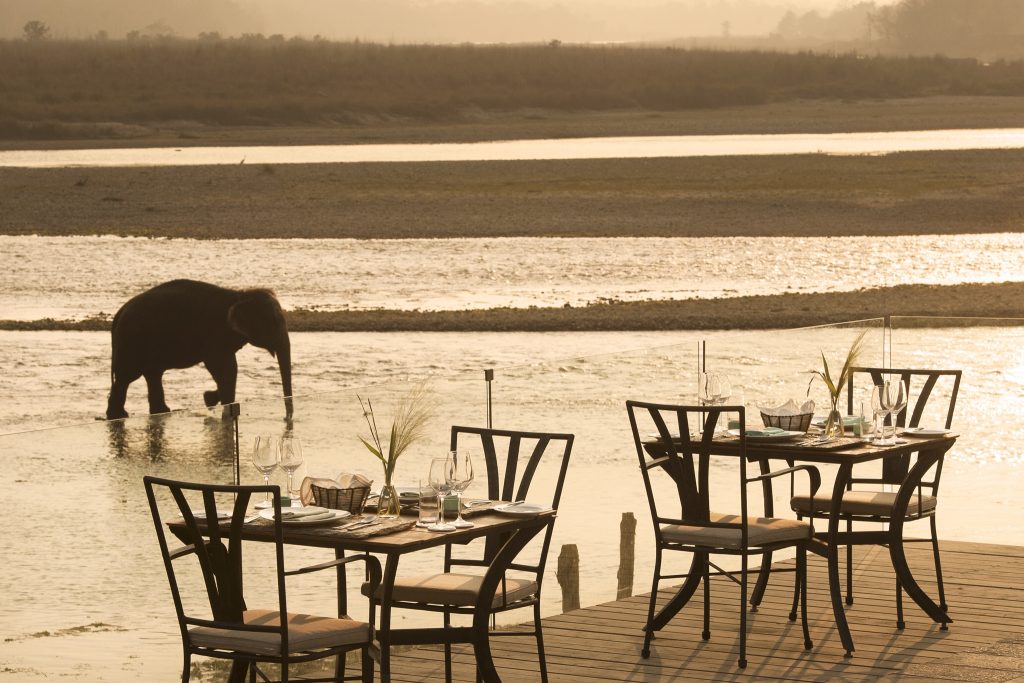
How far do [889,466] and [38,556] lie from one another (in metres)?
3.74

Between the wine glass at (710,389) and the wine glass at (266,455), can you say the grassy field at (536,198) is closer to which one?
the wine glass at (710,389)

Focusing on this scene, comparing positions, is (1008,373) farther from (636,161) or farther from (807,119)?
(807,119)

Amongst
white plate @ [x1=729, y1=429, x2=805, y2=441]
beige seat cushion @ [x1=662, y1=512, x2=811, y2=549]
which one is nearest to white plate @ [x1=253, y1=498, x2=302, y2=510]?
beige seat cushion @ [x1=662, y1=512, x2=811, y2=549]

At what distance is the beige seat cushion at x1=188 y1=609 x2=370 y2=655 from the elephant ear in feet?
33.6

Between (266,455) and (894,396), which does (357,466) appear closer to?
(266,455)

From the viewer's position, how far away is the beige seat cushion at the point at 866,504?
670cm

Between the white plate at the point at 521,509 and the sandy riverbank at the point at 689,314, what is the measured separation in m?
15.3

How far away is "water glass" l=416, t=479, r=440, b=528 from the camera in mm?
5098

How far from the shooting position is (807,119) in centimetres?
7019

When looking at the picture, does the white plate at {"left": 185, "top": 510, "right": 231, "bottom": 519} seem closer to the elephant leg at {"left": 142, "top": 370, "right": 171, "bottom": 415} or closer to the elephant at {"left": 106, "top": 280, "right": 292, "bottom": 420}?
the elephant at {"left": 106, "top": 280, "right": 292, "bottom": 420}

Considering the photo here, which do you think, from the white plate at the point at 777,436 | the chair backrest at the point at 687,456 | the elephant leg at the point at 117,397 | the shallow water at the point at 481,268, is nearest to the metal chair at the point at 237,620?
the chair backrest at the point at 687,456

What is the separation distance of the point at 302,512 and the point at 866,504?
8.32 feet

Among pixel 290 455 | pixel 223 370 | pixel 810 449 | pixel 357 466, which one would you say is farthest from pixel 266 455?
pixel 223 370

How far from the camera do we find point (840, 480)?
20.4 feet
